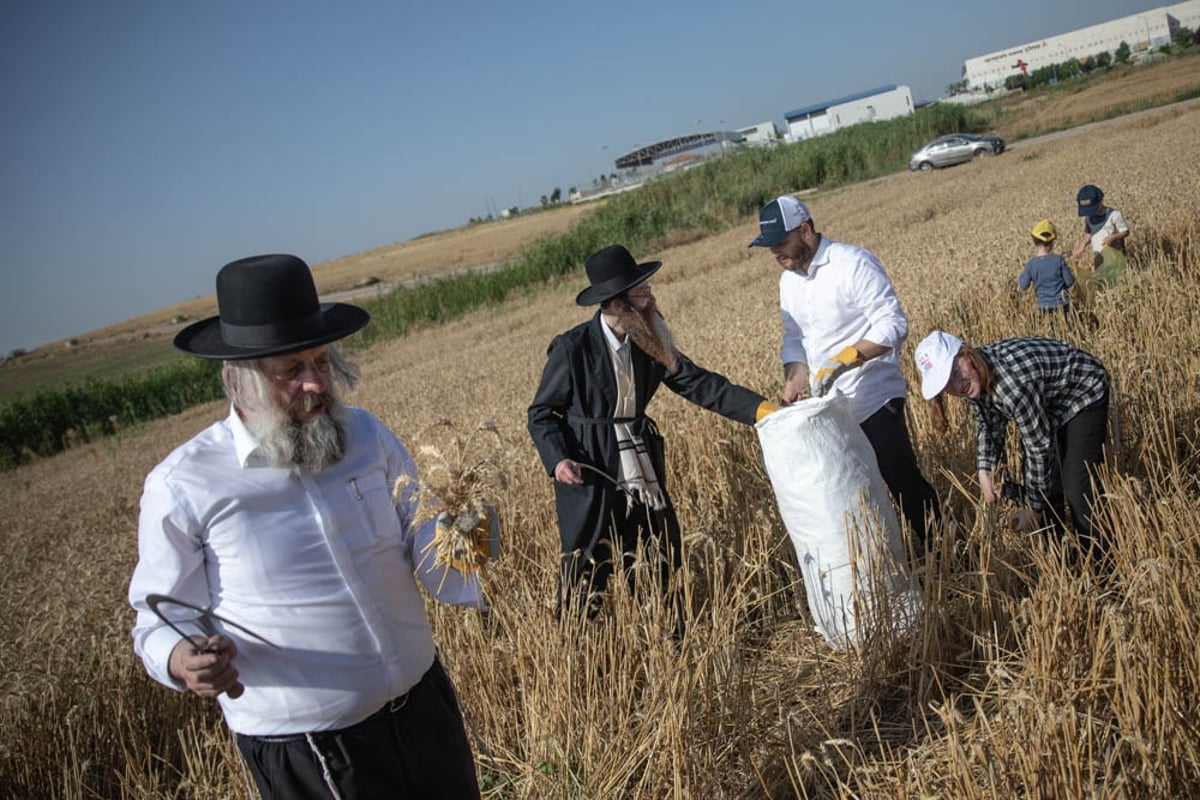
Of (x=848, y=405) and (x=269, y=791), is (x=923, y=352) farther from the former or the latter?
(x=269, y=791)

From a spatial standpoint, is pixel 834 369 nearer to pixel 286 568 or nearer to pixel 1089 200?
pixel 286 568

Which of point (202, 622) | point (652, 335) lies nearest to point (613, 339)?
point (652, 335)

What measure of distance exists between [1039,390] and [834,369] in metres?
0.78

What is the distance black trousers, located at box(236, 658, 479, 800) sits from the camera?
6.76ft

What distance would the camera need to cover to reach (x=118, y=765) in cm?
390

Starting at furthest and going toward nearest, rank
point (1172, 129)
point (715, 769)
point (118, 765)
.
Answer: point (1172, 129)
point (118, 765)
point (715, 769)

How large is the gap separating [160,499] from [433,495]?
0.65m

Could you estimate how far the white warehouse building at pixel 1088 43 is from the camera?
300ft

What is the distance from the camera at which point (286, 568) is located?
2.06 meters

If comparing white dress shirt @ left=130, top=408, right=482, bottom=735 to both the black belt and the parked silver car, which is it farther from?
the parked silver car

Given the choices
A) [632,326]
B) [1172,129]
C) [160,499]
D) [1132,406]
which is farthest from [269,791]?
[1172,129]

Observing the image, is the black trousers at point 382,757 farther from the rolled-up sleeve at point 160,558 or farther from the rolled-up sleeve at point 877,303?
the rolled-up sleeve at point 877,303

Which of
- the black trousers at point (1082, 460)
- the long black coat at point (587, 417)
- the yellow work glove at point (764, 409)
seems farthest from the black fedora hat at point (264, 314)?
the black trousers at point (1082, 460)

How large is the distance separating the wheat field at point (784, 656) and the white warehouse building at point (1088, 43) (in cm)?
9851
